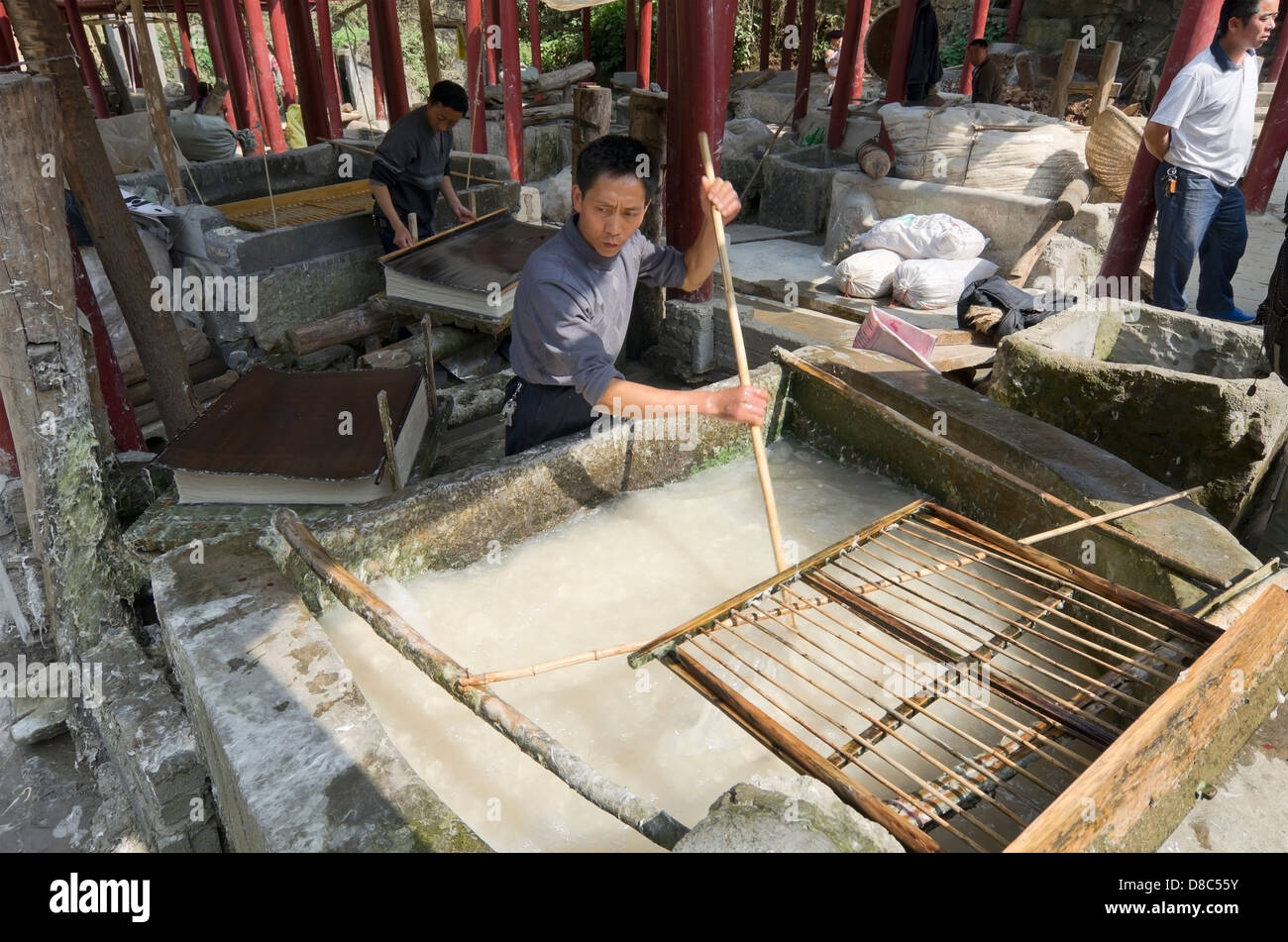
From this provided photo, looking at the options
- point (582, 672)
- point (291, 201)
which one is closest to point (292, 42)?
point (291, 201)

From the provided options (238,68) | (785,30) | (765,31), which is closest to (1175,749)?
(238,68)

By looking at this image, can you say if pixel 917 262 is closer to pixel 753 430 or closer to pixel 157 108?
pixel 753 430

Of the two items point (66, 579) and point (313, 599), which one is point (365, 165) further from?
point (313, 599)

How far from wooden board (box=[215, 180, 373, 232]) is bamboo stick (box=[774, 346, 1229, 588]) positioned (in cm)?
434

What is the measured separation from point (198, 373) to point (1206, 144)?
6667 mm

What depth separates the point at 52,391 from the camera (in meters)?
2.81

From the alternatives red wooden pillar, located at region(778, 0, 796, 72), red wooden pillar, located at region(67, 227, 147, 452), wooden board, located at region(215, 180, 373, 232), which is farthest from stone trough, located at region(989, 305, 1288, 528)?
red wooden pillar, located at region(778, 0, 796, 72)

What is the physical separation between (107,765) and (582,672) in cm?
202

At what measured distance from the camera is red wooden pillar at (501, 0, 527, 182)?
27.9 ft

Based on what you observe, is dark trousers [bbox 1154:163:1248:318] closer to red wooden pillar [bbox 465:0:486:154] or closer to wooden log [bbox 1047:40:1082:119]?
wooden log [bbox 1047:40:1082:119]

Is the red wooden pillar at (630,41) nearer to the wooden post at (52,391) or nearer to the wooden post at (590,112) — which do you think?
the wooden post at (590,112)

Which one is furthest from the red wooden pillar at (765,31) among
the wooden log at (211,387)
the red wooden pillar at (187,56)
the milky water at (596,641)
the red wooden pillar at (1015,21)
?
the milky water at (596,641)

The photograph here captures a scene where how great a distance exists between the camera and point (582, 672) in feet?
7.01
